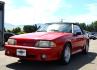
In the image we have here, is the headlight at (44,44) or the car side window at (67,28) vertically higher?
the car side window at (67,28)

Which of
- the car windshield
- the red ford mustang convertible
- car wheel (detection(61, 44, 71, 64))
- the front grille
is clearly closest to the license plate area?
the red ford mustang convertible

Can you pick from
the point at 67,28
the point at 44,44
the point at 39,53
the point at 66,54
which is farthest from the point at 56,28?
the point at 39,53

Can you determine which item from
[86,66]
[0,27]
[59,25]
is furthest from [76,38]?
[0,27]

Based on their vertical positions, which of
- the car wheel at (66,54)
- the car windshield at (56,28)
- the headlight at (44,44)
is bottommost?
the car wheel at (66,54)

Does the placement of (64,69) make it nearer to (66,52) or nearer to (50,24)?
(66,52)

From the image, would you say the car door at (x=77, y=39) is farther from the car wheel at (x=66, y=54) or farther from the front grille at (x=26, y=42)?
the front grille at (x=26, y=42)

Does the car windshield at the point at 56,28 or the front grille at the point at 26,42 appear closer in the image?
the front grille at the point at 26,42

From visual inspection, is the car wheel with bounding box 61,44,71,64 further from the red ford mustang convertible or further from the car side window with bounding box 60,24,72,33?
the car side window with bounding box 60,24,72,33

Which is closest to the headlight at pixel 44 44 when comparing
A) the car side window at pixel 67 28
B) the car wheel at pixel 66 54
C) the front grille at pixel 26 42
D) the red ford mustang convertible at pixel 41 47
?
the red ford mustang convertible at pixel 41 47

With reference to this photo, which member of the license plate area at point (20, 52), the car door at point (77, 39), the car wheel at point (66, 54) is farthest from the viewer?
the car door at point (77, 39)

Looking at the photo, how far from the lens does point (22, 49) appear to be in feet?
24.5

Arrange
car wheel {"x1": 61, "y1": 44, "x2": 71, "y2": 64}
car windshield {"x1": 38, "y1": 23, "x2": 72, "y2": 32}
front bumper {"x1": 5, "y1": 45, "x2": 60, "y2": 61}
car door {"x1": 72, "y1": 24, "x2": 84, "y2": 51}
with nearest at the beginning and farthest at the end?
1. front bumper {"x1": 5, "y1": 45, "x2": 60, "y2": 61}
2. car wheel {"x1": 61, "y1": 44, "x2": 71, "y2": 64}
3. car windshield {"x1": 38, "y1": 23, "x2": 72, "y2": 32}
4. car door {"x1": 72, "y1": 24, "x2": 84, "y2": 51}

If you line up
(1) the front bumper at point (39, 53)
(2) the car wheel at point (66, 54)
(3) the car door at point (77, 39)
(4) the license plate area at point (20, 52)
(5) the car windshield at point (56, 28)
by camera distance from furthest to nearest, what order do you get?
(3) the car door at point (77, 39) < (5) the car windshield at point (56, 28) < (2) the car wheel at point (66, 54) < (4) the license plate area at point (20, 52) < (1) the front bumper at point (39, 53)

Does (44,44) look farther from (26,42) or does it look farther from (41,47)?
(26,42)
